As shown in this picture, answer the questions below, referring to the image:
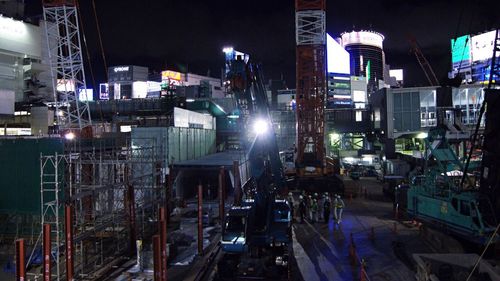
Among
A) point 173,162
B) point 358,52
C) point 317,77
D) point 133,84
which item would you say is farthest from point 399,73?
point 173,162

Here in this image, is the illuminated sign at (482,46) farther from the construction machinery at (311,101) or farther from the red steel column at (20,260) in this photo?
the red steel column at (20,260)

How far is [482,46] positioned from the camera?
60844 mm

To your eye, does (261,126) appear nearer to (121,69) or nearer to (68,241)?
Result: (68,241)

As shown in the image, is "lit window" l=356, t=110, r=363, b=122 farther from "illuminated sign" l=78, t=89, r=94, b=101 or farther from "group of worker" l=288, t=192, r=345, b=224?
"illuminated sign" l=78, t=89, r=94, b=101

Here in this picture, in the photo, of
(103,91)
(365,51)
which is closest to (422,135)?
(103,91)

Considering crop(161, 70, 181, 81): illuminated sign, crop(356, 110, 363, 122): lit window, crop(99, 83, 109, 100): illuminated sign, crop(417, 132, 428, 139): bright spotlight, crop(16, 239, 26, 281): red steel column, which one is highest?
crop(161, 70, 181, 81): illuminated sign

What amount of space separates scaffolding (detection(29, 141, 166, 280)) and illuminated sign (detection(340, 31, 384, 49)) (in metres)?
124

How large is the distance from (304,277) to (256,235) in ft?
7.64

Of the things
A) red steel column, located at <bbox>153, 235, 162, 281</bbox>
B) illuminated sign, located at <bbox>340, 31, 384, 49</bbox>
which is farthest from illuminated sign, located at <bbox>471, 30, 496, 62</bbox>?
illuminated sign, located at <bbox>340, 31, 384, 49</bbox>

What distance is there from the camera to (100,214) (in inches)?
769

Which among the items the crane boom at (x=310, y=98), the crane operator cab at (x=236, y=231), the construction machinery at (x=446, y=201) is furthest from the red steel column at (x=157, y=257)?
the crane boom at (x=310, y=98)

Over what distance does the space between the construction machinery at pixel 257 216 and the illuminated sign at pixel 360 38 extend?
412 feet

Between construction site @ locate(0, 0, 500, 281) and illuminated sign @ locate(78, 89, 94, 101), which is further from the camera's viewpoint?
illuminated sign @ locate(78, 89, 94, 101)

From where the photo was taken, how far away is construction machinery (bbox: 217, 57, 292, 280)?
13.9m
